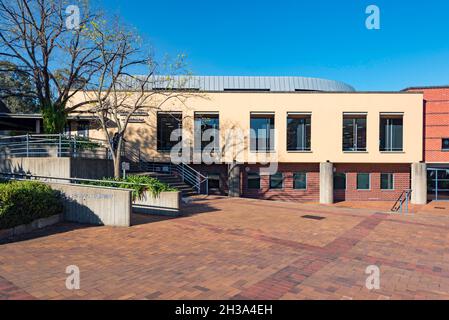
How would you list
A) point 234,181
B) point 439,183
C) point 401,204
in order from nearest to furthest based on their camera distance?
point 401,204
point 234,181
point 439,183

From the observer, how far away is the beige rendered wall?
18125 mm

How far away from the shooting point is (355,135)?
18703 millimetres

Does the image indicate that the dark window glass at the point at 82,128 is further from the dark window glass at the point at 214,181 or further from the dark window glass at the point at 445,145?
the dark window glass at the point at 445,145

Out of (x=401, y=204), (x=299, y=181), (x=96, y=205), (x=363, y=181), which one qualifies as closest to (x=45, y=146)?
(x=96, y=205)

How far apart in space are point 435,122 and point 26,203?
2489cm

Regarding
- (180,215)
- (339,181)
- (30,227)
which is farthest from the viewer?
(339,181)

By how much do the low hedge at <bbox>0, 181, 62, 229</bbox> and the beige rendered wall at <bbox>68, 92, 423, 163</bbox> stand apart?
10484mm

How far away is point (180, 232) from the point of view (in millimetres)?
7395

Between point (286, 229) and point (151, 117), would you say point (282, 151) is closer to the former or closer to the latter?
point (151, 117)

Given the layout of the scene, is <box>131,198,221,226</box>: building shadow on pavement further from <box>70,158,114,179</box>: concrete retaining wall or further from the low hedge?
<box>70,158,114,179</box>: concrete retaining wall

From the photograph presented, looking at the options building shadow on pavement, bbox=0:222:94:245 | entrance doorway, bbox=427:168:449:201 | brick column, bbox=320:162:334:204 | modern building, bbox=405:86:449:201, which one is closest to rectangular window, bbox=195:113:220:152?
brick column, bbox=320:162:334:204

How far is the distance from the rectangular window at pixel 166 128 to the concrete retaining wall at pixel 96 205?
10.3m

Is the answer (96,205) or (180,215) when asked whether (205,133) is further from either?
(96,205)
